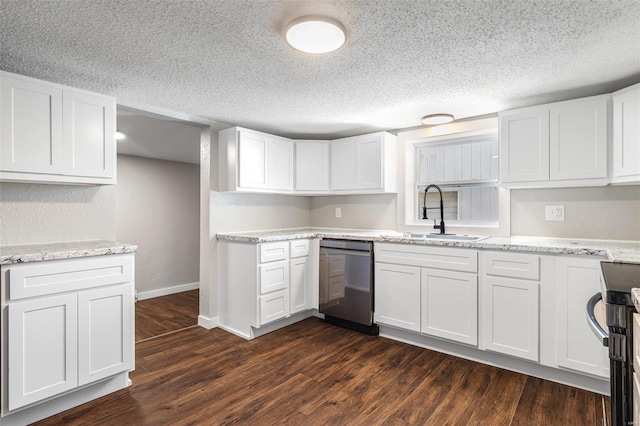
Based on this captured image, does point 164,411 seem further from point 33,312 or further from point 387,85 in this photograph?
point 387,85

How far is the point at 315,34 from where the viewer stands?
5.43 ft

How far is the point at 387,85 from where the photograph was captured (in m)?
2.44

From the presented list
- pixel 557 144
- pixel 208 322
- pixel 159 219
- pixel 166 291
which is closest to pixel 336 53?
pixel 557 144

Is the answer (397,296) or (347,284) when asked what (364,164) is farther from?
(397,296)

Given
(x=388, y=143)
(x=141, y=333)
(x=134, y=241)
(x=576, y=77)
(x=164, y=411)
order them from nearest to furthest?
(x=164, y=411) < (x=576, y=77) < (x=141, y=333) < (x=388, y=143) < (x=134, y=241)

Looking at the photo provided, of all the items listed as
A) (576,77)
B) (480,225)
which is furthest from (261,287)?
(576,77)

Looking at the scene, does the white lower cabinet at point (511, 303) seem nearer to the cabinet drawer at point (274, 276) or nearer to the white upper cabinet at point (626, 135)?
the white upper cabinet at point (626, 135)

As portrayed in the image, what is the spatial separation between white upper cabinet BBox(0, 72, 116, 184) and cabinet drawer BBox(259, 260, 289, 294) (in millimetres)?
1462

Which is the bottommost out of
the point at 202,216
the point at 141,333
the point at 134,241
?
the point at 141,333

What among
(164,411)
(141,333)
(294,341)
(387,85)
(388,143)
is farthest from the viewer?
(388,143)

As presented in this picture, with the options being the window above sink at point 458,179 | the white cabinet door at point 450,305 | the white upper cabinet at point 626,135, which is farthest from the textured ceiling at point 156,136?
the white upper cabinet at point 626,135

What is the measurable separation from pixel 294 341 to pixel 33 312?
1925 mm

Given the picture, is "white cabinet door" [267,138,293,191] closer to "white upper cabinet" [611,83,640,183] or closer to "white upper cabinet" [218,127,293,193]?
"white upper cabinet" [218,127,293,193]

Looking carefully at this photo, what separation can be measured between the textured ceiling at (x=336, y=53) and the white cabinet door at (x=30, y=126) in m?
0.16
